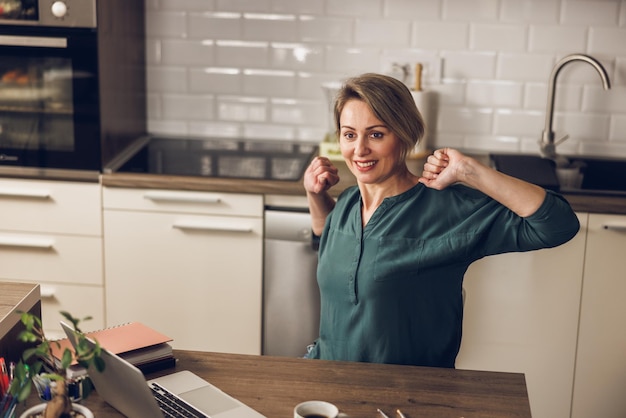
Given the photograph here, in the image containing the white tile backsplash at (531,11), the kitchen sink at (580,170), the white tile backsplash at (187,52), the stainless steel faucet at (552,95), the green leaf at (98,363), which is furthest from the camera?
the white tile backsplash at (187,52)

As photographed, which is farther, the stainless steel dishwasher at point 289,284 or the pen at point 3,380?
the stainless steel dishwasher at point 289,284

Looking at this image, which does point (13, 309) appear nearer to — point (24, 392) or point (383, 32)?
point (24, 392)

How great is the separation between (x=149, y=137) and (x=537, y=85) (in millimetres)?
1630

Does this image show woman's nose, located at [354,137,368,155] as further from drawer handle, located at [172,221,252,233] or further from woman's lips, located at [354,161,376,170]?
drawer handle, located at [172,221,252,233]

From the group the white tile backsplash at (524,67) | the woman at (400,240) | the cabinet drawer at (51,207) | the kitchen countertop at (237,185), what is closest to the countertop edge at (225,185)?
the kitchen countertop at (237,185)

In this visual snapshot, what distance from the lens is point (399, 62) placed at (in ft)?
12.0

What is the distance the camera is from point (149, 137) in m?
3.86

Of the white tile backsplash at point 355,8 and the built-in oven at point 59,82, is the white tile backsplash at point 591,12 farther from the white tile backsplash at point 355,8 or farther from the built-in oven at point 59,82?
the built-in oven at point 59,82

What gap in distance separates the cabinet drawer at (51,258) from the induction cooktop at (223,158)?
0.33 meters

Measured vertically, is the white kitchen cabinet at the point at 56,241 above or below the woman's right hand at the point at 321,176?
below

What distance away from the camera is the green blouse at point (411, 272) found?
2.08 metres

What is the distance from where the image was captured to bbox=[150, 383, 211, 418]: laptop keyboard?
5.64ft

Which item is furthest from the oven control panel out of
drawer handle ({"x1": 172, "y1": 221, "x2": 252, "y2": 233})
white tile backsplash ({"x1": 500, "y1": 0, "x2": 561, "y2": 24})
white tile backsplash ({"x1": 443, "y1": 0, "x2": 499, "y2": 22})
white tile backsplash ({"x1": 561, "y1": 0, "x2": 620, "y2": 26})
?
white tile backsplash ({"x1": 561, "y1": 0, "x2": 620, "y2": 26})

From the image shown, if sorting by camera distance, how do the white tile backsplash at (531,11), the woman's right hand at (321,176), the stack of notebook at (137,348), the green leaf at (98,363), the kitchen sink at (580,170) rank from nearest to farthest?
the green leaf at (98,363) < the stack of notebook at (137,348) < the woman's right hand at (321,176) < the kitchen sink at (580,170) < the white tile backsplash at (531,11)
